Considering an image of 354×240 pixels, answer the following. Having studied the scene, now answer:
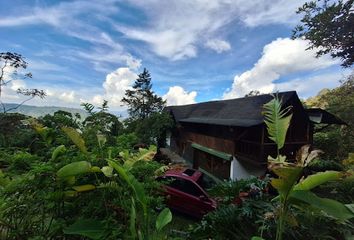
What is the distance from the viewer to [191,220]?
34.2 ft

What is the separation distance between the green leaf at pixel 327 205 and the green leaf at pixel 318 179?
83mm

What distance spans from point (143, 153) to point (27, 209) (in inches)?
50.0

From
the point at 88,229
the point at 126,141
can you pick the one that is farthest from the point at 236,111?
the point at 88,229

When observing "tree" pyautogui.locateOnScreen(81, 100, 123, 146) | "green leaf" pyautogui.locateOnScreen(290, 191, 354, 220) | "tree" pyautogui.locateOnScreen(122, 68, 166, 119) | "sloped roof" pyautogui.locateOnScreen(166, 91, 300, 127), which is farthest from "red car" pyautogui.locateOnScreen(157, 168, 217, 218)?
"tree" pyautogui.locateOnScreen(122, 68, 166, 119)

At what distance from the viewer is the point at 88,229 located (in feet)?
8.08

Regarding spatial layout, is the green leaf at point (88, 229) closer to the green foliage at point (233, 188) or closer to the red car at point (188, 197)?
the green foliage at point (233, 188)

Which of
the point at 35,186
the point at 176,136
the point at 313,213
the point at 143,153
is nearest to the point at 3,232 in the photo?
the point at 35,186

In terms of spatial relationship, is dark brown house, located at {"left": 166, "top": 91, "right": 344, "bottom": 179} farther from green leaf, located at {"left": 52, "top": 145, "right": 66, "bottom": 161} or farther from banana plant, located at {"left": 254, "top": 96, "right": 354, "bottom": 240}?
green leaf, located at {"left": 52, "top": 145, "right": 66, "bottom": 161}

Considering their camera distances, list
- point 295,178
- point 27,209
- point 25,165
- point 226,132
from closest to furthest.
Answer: point 295,178 → point 27,209 → point 25,165 → point 226,132

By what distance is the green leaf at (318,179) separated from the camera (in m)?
2.48

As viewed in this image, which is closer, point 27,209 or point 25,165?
point 27,209

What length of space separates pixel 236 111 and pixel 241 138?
3.75 metres

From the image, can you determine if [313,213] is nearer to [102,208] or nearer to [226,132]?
[102,208]

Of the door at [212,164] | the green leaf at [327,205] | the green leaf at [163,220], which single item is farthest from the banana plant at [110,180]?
the door at [212,164]
